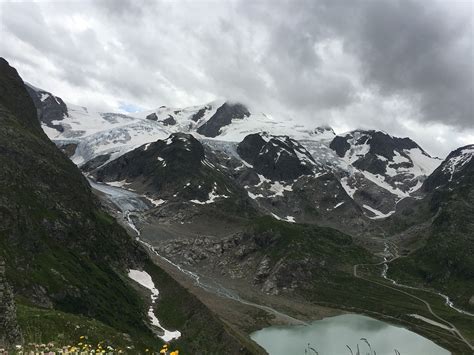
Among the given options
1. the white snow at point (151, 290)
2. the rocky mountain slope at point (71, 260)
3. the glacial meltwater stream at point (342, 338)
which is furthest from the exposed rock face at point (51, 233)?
the glacial meltwater stream at point (342, 338)

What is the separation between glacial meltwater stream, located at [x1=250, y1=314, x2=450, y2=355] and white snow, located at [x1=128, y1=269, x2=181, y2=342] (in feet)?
127

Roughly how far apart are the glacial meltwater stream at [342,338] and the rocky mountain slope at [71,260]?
117 ft

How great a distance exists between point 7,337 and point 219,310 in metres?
168

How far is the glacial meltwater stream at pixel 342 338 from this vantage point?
145 meters

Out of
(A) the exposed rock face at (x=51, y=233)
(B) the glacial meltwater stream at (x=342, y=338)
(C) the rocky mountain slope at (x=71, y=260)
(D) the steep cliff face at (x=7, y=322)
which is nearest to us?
(D) the steep cliff face at (x=7, y=322)

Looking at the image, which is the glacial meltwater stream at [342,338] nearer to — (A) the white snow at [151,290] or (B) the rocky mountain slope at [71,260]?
(B) the rocky mountain slope at [71,260]

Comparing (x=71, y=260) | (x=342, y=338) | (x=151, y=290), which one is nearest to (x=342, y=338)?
(x=342, y=338)

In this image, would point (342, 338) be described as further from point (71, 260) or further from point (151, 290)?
point (71, 260)

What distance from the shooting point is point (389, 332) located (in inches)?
6969

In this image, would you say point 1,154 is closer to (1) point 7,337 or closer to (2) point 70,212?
(2) point 70,212

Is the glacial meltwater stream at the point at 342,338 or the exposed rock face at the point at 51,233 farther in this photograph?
the glacial meltwater stream at the point at 342,338

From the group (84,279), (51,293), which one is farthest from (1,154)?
(51,293)

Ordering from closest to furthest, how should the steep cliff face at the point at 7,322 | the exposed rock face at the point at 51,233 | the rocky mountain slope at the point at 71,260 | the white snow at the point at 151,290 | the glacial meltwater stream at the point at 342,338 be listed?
the steep cliff face at the point at 7,322
the rocky mountain slope at the point at 71,260
the exposed rock face at the point at 51,233
the white snow at the point at 151,290
the glacial meltwater stream at the point at 342,338

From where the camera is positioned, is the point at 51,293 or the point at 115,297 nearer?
the point at 51,293
